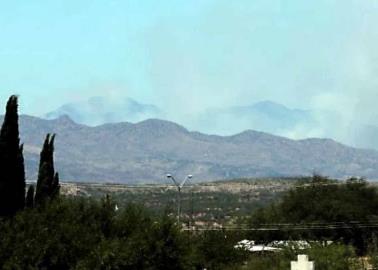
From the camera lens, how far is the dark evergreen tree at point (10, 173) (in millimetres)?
51219

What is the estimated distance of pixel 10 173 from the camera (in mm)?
51438

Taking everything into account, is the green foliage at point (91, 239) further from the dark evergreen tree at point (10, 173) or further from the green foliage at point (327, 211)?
the green foliage at point (327, 211)

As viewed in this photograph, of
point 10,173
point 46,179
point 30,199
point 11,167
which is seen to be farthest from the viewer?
point 46,179

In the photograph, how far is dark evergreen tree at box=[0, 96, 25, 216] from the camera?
5122cm

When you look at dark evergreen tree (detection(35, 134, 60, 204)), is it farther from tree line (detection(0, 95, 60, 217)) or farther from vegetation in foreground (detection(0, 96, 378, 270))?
tree line (detection(0, 95, 60, 217))

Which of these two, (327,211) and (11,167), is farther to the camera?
(327,211)

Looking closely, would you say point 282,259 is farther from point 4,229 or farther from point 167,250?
point 4,229

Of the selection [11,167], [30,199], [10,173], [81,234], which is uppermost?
[11,167]

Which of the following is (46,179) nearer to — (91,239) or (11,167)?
(11,167)

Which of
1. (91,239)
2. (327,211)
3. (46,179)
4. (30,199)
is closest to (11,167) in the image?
(30,199)

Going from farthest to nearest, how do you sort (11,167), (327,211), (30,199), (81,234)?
(327,211)
(30,199)
(11,167)
(81,234)

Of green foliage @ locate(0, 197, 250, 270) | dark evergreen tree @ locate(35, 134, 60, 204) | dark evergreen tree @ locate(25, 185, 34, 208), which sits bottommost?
green foliage @ locate(0, 197, 250, 270)

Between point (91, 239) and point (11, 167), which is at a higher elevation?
point (11, 167)

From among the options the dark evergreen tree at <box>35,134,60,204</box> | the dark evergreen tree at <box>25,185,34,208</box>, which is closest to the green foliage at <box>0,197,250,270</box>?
the dark evergreen tree at <box>25,185,34,208</box>
